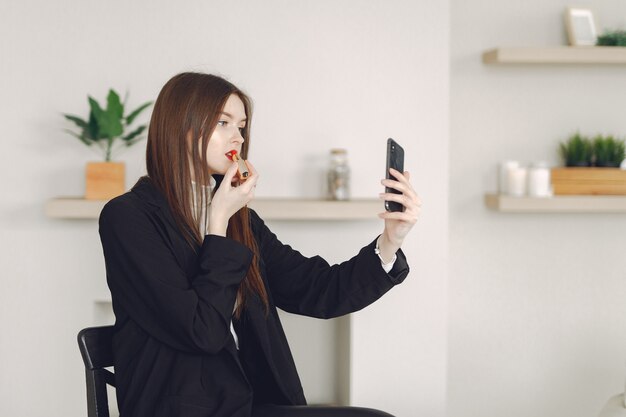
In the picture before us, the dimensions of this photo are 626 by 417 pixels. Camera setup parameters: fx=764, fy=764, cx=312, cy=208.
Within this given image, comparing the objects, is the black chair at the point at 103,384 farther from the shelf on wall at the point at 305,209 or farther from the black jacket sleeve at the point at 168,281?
the shelf on wall at the point at 305,209

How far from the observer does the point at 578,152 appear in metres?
2.64

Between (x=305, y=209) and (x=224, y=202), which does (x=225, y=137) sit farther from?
(x=305, y=209)

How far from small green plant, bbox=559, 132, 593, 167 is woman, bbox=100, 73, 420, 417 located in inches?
49.9

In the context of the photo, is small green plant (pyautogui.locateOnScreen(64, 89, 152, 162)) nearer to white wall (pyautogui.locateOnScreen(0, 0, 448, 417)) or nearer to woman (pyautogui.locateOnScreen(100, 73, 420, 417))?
white wall (pyautogui.locateOnScreen(0, 0, 448, 417))

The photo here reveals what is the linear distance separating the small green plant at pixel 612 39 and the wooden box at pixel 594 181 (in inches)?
16.9

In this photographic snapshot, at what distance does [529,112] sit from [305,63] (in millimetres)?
882

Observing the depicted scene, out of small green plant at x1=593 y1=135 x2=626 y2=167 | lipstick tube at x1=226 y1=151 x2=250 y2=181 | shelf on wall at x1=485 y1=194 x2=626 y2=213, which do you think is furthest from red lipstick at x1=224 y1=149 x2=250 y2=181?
small green plant at x1=593 y1=135 x2=626 y2=167

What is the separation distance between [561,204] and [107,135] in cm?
148

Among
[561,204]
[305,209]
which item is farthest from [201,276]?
[561,204]

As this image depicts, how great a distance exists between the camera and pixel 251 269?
1.67m

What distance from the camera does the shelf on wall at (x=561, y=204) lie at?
2.54 metres

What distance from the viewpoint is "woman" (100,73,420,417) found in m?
1.44

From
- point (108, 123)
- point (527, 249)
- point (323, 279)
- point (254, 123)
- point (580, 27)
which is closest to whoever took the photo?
point (323, 279)

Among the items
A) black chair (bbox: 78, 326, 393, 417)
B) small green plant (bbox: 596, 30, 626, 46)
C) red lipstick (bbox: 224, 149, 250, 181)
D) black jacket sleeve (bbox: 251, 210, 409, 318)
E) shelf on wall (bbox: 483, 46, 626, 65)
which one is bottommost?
black chair (bbox: 78, 326, 393, 417)
